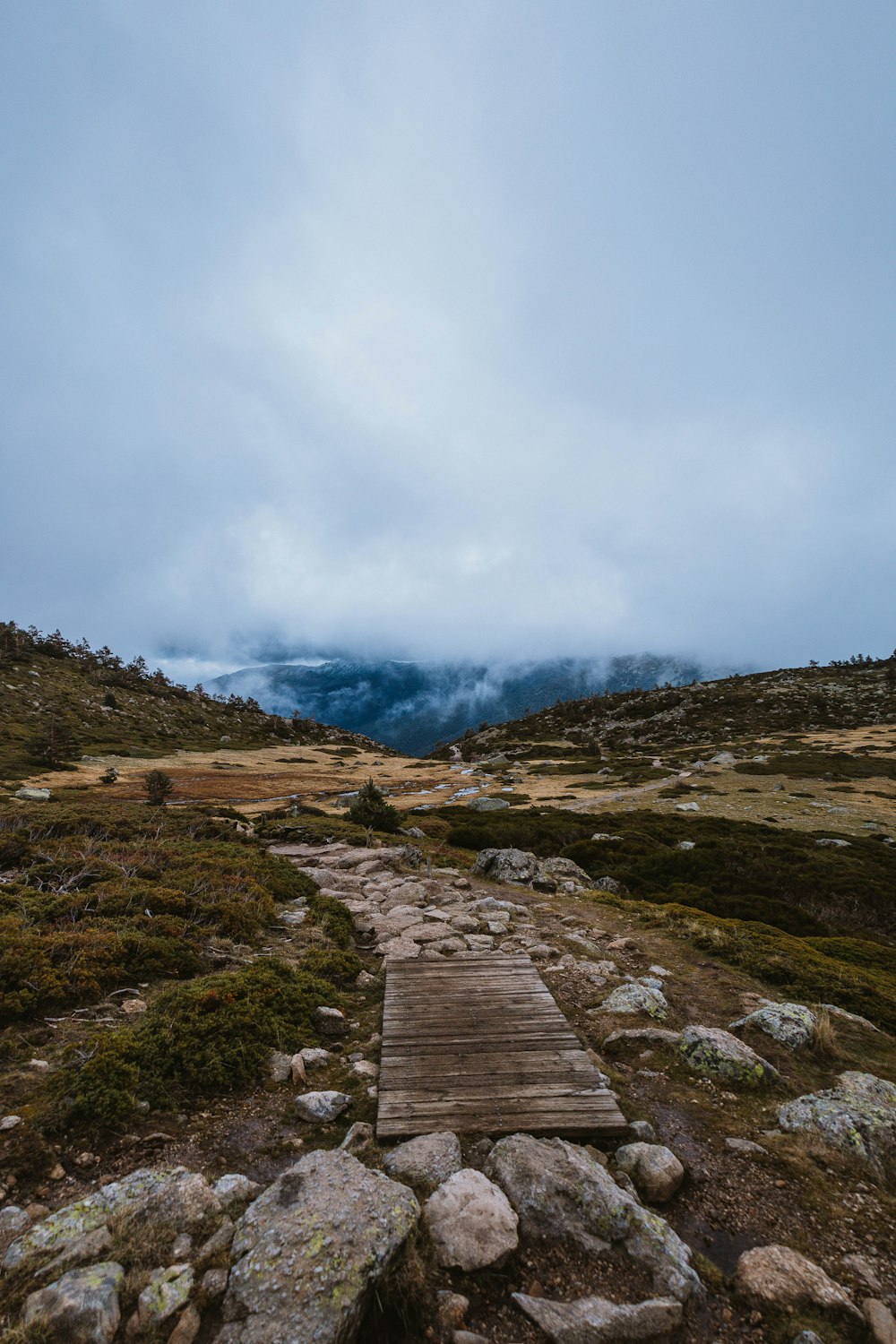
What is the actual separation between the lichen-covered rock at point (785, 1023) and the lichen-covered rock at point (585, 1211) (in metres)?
4.46

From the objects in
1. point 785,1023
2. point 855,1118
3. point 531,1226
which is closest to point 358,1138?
point 531,1226

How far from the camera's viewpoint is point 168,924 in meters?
9.67

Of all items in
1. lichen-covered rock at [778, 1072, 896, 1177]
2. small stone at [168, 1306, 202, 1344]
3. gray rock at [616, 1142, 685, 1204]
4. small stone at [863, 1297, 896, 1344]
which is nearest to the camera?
small stone at [168, 1306, 202, 1344]

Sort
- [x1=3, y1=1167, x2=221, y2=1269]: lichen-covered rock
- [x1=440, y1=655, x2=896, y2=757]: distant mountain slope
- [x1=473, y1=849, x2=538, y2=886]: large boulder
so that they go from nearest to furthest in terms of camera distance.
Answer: [x1=3, y1=1167, x2=221, y2=1269]: lichen-covered rock, [x1=473, y1=849, x2=538, y2=886]: large boulder, [x1=440, y1=655, x2=896, y2=757]: distant mountain slope

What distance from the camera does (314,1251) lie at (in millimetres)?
3951

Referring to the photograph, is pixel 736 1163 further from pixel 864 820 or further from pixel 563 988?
pixel 864 820

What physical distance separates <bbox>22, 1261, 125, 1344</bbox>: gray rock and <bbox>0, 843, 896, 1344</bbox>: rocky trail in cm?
1

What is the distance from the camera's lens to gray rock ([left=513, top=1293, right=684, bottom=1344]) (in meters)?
3.77

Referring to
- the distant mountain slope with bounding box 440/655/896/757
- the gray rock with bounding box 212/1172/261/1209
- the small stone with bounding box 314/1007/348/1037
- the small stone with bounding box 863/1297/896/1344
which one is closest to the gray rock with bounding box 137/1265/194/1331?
the gray rock with bounding box 212/1172/261/1209

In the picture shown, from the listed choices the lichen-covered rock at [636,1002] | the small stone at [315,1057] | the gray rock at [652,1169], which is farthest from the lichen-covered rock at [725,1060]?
the small stone at [315,1057]

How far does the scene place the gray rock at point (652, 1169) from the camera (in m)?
5.21

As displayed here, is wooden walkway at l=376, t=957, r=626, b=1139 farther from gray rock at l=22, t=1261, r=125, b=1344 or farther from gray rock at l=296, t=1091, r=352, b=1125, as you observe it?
gray rock at l=22, t=1261, r=125, b=1344

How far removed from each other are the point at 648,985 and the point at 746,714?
110052 millimetres

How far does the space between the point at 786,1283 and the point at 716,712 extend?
117560 millimetres
